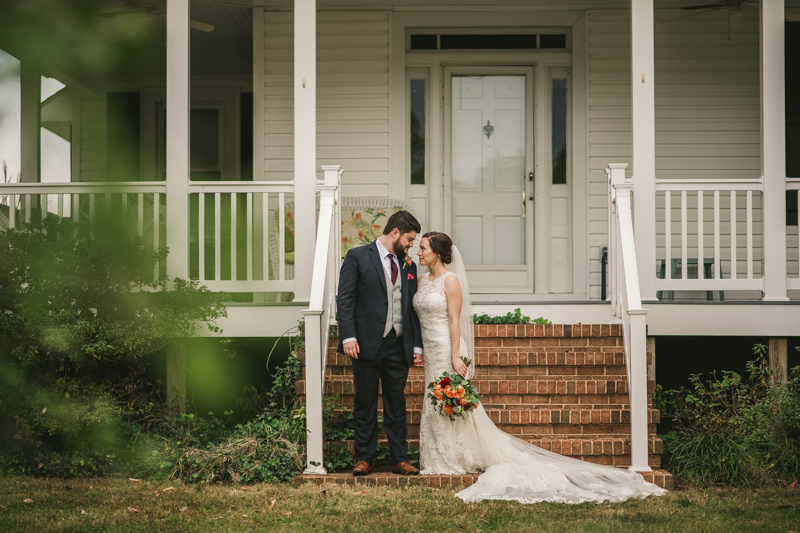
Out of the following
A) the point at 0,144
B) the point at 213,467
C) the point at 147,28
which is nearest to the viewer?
the point at 0,144

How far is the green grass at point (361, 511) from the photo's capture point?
390 centimetres

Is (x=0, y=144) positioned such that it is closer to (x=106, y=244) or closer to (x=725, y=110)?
(x=106, y=244)

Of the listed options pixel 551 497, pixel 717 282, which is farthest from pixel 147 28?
pixel 717 282

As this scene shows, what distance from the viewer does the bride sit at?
446 cm

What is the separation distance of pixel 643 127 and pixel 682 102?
6.73ft

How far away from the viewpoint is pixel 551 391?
557 cm

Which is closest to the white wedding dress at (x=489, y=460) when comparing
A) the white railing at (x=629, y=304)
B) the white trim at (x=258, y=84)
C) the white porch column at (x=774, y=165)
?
the white railing at (x=629, y=304)

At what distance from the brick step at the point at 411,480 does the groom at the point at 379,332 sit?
0.07 m

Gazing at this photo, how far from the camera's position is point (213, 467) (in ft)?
16.4

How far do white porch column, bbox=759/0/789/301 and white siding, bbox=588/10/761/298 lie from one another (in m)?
1.77

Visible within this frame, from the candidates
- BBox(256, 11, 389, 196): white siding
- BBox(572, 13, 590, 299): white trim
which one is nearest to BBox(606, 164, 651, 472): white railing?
BBox(572, 13, 590, 299): white trim

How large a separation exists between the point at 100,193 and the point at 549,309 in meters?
6.18

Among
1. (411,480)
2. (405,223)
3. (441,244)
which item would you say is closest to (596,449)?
(411,480)

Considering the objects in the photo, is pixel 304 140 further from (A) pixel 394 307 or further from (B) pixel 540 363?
(B) pixel 540 363
